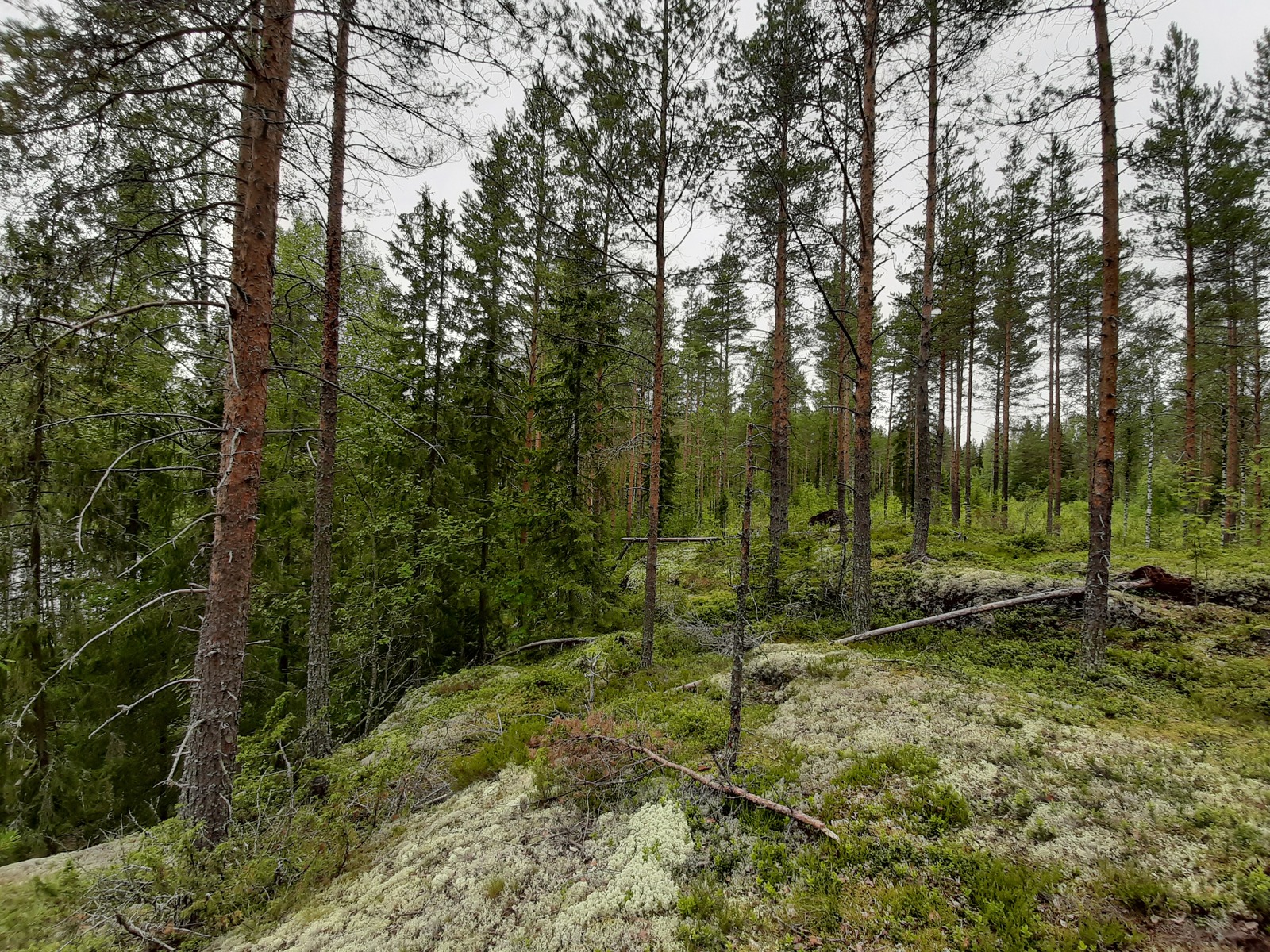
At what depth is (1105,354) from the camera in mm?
5371

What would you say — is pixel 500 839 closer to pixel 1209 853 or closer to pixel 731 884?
pixel 731 884

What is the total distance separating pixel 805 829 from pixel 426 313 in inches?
468

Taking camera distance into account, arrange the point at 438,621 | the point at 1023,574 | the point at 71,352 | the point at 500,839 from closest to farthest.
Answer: the point at 71,352
the point at 500,839
the point at 1023,574
the point at 438,621

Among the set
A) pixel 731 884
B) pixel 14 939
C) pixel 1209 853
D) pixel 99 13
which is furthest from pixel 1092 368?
pixel 14 939

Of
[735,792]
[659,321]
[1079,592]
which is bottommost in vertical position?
[735,792]

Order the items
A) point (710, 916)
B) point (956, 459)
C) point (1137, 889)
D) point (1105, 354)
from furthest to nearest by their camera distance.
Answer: point (956, 459), point (1105, 354), point (710, 916), point (1137, 889)

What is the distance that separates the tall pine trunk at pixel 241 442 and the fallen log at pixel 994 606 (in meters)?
7.99

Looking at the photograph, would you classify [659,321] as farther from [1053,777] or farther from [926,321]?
[1053,777]

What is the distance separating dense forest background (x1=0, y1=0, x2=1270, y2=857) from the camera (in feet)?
12.1

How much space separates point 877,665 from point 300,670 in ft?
38.8

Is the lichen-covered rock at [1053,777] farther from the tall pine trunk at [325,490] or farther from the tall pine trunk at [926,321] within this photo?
the tall pine trunk at [926,321]

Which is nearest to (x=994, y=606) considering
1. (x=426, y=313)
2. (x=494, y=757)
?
(x=494, y=757)

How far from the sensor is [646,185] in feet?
25.3

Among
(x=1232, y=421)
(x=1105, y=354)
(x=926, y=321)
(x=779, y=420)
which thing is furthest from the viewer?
(x=1232, y=421)
